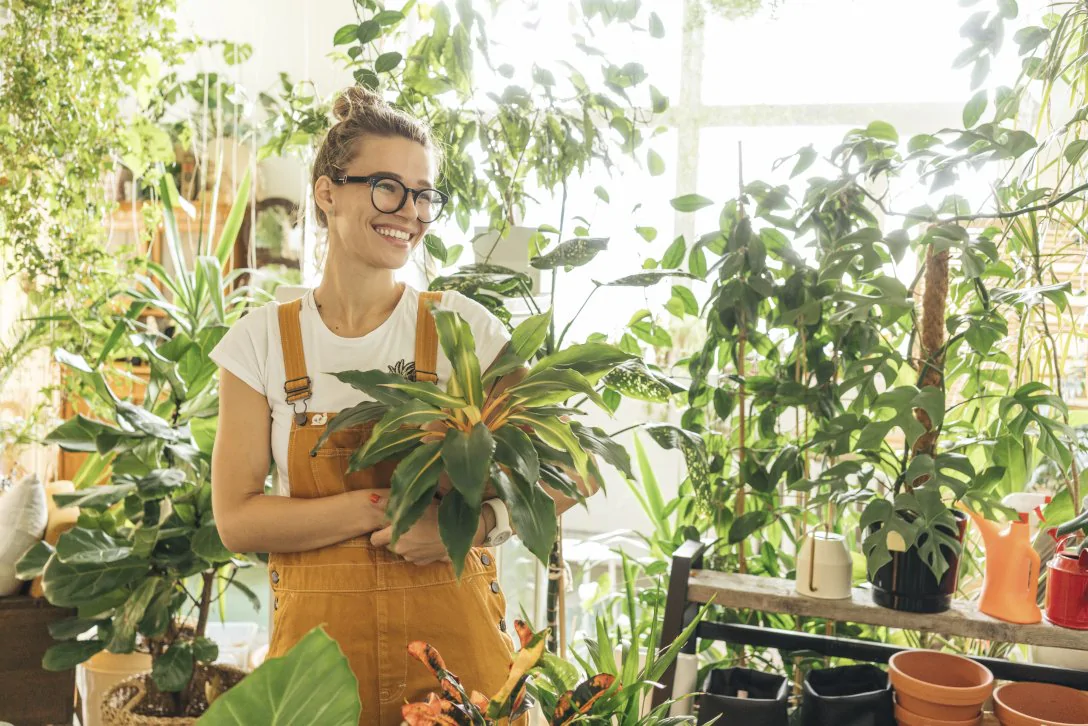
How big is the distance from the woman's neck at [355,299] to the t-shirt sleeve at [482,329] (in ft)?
0.31

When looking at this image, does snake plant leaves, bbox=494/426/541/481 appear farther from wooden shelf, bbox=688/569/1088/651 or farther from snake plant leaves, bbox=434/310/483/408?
wooden shelf, bbox=688/569/1088/651

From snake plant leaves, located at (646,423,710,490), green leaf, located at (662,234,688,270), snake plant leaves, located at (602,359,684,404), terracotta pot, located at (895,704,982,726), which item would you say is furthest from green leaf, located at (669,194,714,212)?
terracotta pot, located at (895,704,982,726)

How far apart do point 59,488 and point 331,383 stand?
7.22 ft

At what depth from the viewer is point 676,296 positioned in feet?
7.75

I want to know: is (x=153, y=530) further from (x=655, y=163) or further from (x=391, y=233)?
(x=655, y=163)

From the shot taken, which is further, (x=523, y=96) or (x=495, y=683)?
(x=523, y=96)

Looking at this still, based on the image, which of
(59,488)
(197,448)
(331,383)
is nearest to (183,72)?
(59,488)

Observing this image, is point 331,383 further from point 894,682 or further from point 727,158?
point 727,158

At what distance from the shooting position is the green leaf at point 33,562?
2.41 metres

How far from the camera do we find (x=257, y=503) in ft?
4.33

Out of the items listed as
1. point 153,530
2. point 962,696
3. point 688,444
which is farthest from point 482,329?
point 153,530

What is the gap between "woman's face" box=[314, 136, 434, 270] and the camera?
1352 mm

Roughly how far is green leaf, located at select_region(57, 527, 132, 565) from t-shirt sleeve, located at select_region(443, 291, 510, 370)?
136cm

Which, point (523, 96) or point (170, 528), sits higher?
point (523, 96)
